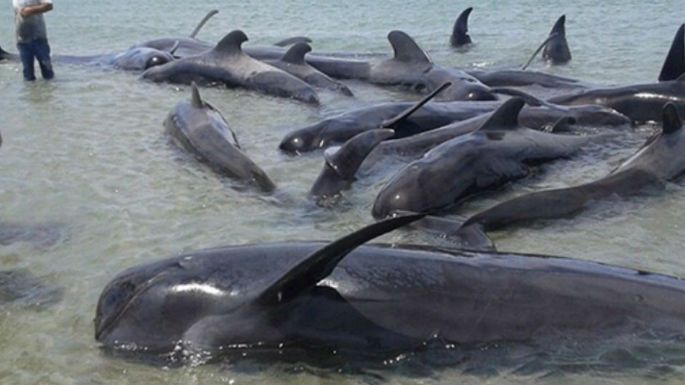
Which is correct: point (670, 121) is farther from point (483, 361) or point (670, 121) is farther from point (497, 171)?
point (483, 361)

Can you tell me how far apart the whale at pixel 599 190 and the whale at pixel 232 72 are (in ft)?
18.5

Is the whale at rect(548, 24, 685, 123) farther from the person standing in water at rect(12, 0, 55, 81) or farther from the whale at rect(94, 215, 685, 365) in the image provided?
the person standing in water at rect(12, 0, 55, 81)

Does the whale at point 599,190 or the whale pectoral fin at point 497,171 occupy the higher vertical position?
the whale at point 599,190

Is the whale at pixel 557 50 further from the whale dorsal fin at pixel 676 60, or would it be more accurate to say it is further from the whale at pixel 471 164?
the whale at pixel 471 164

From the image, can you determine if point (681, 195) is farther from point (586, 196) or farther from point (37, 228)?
point (37, 228)

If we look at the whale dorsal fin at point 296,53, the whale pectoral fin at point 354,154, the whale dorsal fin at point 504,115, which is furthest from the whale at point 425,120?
the whale dorsal fin at point 296,53

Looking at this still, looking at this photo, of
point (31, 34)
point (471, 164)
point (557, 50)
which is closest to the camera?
point (471, 164)

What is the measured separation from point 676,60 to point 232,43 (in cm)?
659

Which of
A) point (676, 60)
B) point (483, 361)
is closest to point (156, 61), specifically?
point (676, 60)

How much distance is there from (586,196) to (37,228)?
14.6ft

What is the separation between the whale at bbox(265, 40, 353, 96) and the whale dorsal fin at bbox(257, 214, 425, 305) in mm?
8999

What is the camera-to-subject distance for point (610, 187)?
7.27 meters

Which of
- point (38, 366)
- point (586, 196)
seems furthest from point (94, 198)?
point (586, 196)

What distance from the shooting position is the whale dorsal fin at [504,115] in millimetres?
8217
